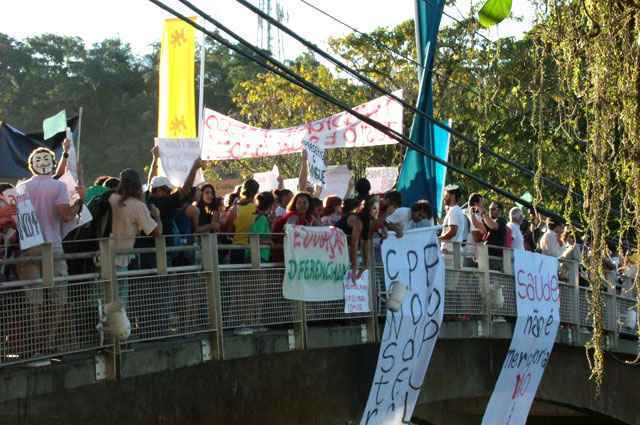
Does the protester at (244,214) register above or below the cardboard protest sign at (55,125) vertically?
below

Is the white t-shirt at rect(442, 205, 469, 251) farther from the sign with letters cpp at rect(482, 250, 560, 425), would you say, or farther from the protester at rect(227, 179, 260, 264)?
the protester at rect(227, 179, 260, 264)

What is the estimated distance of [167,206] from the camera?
42.9 ft

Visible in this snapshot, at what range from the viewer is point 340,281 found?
1510cm

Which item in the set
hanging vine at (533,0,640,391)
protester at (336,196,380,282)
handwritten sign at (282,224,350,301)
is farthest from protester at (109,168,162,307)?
hanging vine at (533,0,640,391)

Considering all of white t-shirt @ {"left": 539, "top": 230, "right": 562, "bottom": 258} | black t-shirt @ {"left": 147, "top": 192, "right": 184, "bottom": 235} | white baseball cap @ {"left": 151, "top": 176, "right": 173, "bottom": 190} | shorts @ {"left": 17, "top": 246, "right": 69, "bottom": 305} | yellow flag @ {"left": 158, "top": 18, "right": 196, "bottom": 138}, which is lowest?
shorts @ {"left": 17, "top": 246, "right": 69, "bottom": 305}

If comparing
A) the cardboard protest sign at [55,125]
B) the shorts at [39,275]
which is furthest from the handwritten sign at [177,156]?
the shorts at [39,275]

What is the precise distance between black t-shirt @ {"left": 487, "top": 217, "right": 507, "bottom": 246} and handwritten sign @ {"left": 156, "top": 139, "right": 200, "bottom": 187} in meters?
4.02

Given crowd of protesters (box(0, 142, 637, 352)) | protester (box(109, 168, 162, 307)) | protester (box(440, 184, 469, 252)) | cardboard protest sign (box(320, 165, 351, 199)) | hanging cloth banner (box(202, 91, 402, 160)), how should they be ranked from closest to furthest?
crowd of protesters (box(0, 142, 637, 352))
protester (box(109, 168, 162, 307))
protester (box(440, 184, 469, 252))
hanging cloth banner (box(202, 91, 402, 160))
cardboard protest sign (box(320, 165, 351, 199))

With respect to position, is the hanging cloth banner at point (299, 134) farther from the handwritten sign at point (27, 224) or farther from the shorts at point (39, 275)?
the handwritten sign at point (27, 224)

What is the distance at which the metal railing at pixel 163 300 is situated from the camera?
11078mm

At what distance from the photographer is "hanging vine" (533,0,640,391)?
8086mm

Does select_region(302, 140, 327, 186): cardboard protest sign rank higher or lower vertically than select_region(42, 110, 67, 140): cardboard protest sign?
lower

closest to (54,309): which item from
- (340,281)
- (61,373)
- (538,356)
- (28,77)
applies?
(61,373)

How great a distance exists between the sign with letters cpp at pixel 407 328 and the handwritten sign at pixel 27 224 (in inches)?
A: 210
